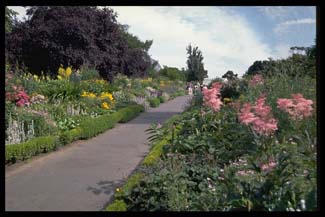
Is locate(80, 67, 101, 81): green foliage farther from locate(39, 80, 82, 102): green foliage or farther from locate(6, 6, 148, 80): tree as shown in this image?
locate(39, 80, 82, 102): green foliage

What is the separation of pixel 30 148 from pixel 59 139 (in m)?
1.47

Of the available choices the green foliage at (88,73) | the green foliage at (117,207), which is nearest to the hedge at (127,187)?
the green foliage at (117,207)

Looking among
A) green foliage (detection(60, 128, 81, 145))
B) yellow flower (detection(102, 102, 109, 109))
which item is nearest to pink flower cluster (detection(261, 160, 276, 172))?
green foliage (detection(60, 128, 81, 145))

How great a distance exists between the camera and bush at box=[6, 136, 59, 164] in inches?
245

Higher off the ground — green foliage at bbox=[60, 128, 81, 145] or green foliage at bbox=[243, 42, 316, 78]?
green foliage at bbox=[243, 42, 316, 78]

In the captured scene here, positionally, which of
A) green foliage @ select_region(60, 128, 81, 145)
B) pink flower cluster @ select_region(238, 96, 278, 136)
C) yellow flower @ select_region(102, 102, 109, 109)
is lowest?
green foliage @ select_region(60, 128, 81, 145)

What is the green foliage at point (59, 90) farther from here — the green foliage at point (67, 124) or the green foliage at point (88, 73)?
the green foliage at point (88, 73)

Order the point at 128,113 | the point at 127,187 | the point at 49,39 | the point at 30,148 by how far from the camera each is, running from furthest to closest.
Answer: the point at 128,113 < the point at 49,39 < the point at 30,148 < the point at 127,187

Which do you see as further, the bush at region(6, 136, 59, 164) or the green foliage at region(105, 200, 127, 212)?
the bush at region(6, 136, 59, 164)

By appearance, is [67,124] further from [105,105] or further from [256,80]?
[105,105]

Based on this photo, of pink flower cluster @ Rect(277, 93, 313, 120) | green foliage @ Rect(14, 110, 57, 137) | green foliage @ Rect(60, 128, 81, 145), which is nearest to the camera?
pink flower cluster @ Rect(277, 93, 313, 120)

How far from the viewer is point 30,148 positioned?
6789 mm

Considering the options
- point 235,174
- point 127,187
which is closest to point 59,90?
point 127,187
